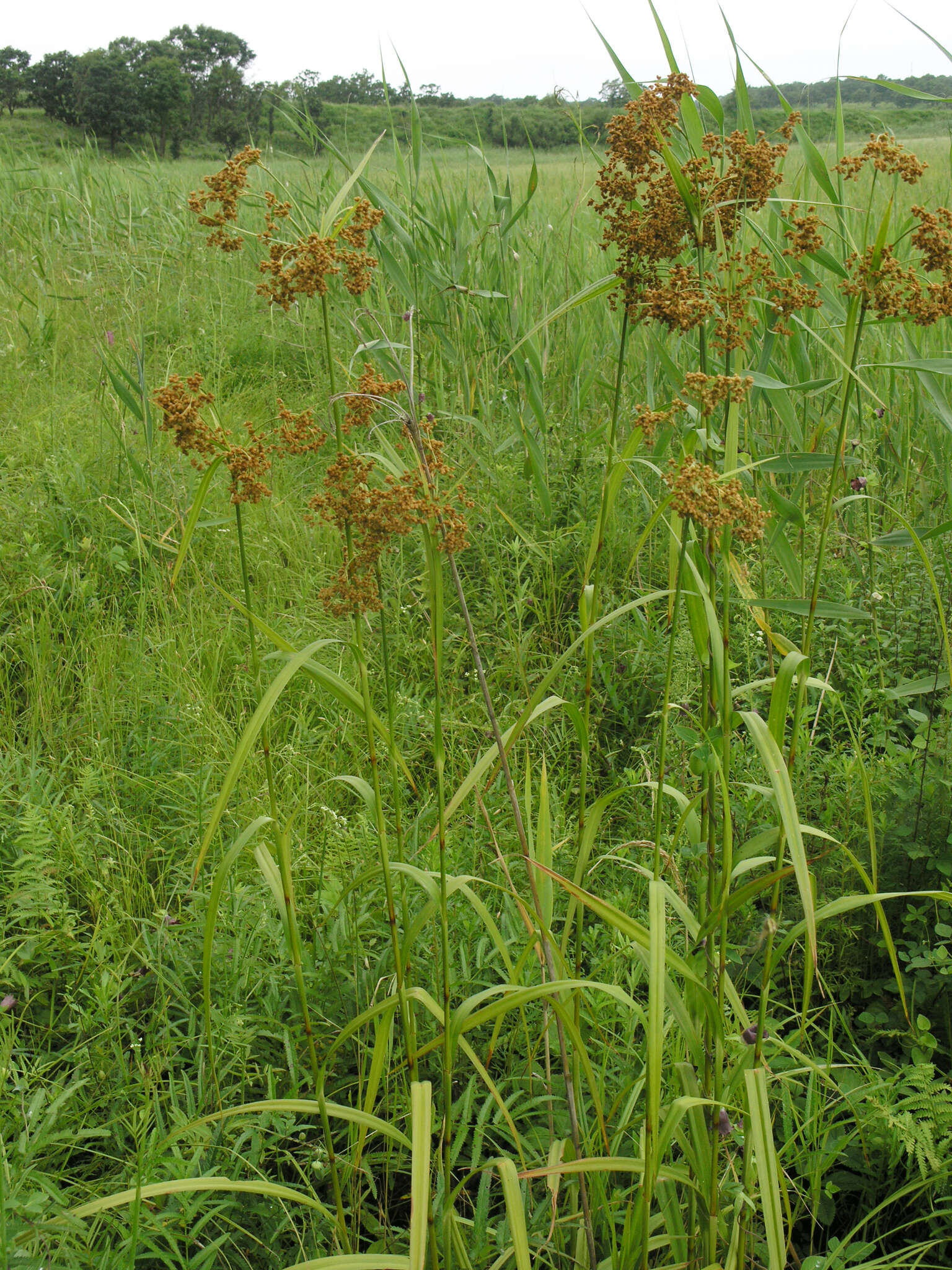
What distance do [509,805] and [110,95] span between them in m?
43.0

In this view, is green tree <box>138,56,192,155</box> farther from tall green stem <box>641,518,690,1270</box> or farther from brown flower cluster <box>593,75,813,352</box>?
tall green stem <box>641,518,690,1270</box>

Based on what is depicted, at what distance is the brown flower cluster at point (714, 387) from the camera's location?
32.6 inches

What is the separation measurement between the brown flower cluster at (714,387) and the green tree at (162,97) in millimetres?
41317

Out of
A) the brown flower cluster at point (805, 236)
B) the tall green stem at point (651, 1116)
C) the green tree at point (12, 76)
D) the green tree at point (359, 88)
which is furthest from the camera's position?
the green tree at point (12, 76)

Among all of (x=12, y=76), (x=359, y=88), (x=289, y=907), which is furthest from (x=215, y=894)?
(x=12, y=76)

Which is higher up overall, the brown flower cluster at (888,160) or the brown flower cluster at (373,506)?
the brown flower cluster at (888,160)

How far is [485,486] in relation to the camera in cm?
289

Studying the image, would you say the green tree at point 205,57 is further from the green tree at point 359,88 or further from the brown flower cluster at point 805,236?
the brown flower cluster at point 805,236

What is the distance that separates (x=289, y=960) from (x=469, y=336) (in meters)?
2.35

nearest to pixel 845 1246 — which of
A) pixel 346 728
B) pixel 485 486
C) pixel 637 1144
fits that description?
pixel 637 1144

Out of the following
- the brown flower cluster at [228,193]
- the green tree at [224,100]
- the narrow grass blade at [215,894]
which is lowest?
the narrow grass blade at [215,894]

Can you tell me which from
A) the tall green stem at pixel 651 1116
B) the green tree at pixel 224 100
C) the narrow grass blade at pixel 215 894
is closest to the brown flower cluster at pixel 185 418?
the narrow grass blade at pixel 215 894

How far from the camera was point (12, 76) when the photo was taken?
34.0 metres

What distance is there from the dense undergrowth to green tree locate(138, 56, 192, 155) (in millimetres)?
39959
